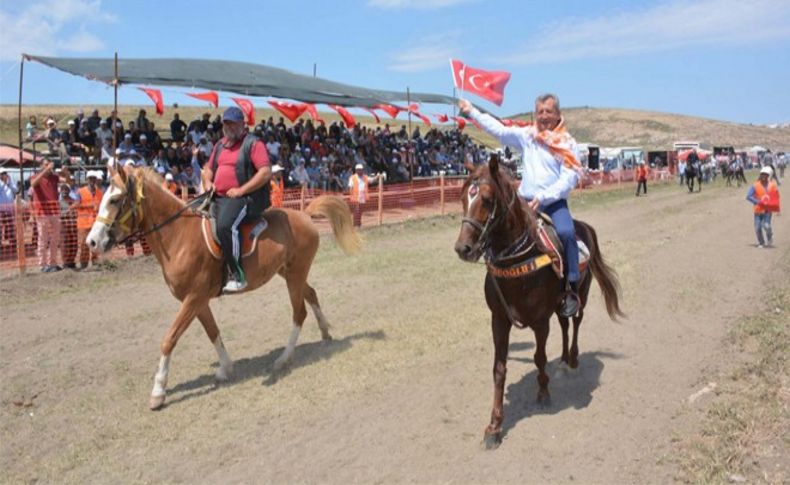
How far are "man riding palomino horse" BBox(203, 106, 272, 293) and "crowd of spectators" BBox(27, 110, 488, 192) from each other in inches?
321

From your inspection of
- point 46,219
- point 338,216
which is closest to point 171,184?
point 46,219

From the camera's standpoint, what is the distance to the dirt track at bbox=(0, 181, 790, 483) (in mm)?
4637

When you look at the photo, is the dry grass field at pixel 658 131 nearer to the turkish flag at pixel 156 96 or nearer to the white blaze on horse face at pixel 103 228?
the turkish flag at pixel 156 96

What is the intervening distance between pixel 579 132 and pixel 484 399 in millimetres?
100649

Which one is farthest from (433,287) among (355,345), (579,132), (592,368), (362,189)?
(579,132)

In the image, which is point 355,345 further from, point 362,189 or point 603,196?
point 603,196

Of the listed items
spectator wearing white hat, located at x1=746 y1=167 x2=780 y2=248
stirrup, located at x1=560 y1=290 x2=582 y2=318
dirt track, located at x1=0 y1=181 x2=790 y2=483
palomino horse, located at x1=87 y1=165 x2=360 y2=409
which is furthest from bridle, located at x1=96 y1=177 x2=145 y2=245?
spectator wearing white hat, located at x1=746 y1=167 x2=780 y2=248

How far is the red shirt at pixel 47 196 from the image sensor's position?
39.5ft

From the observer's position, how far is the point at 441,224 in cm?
2003

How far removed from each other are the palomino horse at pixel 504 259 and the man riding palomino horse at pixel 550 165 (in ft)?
0.71

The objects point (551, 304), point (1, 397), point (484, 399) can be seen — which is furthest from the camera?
point (1, 397)

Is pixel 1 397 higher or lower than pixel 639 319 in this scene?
lower

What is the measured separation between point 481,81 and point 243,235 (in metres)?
3.04

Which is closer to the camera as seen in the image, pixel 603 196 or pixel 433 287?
pixel 433 287
